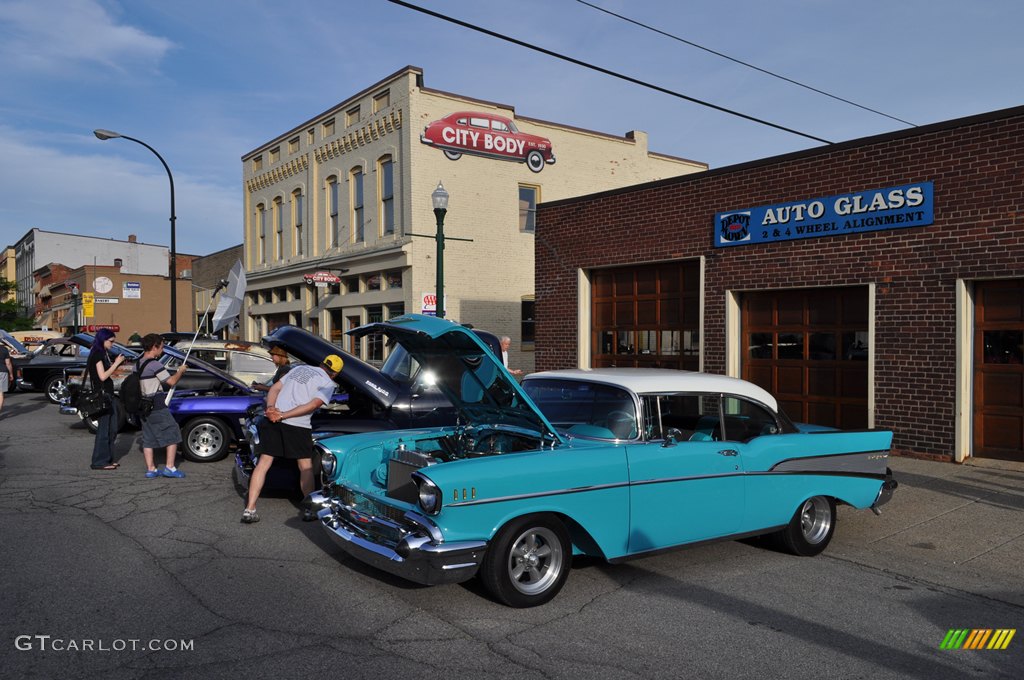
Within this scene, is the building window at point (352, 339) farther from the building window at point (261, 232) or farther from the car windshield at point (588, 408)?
the car windshield at point (588, 408)

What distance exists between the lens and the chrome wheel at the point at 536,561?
4.74 meters

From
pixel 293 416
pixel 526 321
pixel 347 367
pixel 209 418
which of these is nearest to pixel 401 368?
pixel 347 367

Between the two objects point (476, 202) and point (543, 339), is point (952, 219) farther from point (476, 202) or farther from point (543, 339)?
point (476, 202)

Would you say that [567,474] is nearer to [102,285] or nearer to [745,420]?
[745,420]

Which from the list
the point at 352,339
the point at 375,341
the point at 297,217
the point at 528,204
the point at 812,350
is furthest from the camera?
the point at 297,217

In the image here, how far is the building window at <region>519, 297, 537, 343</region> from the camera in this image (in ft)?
75.6

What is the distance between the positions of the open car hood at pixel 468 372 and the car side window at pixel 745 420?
1442 millimetres

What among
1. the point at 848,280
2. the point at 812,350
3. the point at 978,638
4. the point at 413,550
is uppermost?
the point at 848,280

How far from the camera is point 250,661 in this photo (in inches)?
155

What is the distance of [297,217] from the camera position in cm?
2833

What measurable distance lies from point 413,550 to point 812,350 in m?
8.51

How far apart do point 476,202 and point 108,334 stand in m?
14.3

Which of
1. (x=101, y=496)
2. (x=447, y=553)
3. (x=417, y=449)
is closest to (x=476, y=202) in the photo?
(x=101, y=496)

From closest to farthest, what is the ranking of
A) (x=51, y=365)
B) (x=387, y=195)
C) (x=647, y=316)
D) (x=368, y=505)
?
1. (x=368, y=505)
2. (x=647, y=316)
3. (x=51, y=365)
4. (x=387, y=195)
